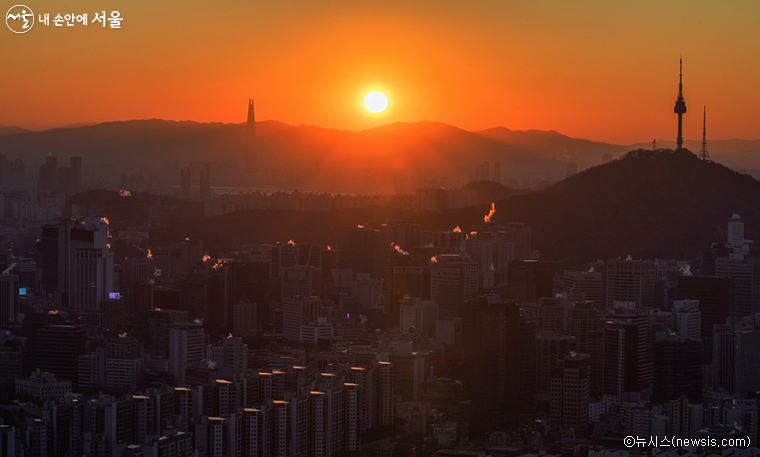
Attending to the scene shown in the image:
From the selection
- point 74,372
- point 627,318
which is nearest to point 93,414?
point 74,372

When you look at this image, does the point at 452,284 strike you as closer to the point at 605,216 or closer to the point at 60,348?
the point at 60,348

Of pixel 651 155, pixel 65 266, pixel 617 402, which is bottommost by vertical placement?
pixel 617 402

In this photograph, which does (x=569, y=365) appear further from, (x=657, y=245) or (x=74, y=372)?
(x=657, y=245)

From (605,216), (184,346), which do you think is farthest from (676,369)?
(605,216)

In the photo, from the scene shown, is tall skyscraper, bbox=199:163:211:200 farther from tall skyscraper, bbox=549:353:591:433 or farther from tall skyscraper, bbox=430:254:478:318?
tall skyscraper, bbox=549:353:591:433

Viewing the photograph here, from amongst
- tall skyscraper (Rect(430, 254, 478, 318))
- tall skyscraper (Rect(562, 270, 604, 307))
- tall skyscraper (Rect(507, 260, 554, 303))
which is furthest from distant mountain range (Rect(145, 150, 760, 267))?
tall skyscraper (Rect(430, 254, 478, 318))
